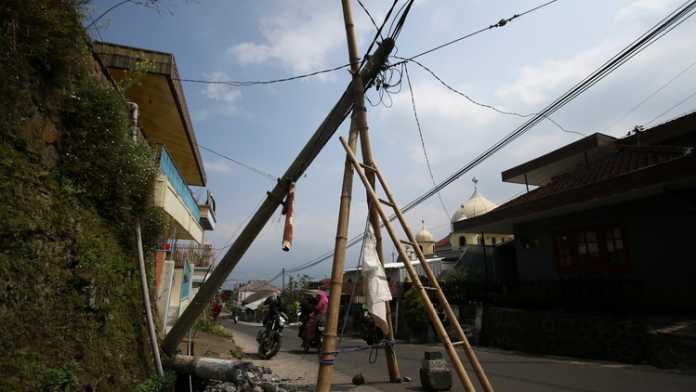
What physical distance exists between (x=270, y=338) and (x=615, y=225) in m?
10.8

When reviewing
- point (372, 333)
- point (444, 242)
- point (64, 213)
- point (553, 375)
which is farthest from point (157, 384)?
point (444, 242)

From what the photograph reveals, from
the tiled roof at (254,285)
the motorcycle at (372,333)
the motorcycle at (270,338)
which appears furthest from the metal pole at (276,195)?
the tiled roof at (254,285)

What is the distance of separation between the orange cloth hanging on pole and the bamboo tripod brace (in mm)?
1135

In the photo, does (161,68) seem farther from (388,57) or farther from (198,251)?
(198,251)

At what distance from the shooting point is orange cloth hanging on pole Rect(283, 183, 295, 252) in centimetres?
568

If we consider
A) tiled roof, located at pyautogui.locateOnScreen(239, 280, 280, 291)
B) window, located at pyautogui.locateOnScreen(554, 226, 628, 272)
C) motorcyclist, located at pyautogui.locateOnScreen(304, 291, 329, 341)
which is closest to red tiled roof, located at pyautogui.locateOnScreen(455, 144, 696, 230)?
window, located at pyautogui.locateOnScreen(554, 226, 628, 272)

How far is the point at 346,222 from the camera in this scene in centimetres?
498

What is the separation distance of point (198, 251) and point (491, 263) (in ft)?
47.1

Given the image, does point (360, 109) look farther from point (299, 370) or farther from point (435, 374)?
point (299, 370)

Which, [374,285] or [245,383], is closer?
[374,285]

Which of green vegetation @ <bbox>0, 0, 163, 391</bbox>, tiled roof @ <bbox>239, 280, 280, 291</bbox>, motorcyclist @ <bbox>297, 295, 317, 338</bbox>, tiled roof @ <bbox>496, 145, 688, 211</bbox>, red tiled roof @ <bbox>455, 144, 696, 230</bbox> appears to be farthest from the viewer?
tiled roof @ <bbox>239, 280, 280, 291</bbox>

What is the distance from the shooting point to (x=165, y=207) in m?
9.74

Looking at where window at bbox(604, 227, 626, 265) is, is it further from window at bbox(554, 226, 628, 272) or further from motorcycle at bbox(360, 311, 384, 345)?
motorcycle at bbox(360, 311, 384, 345)

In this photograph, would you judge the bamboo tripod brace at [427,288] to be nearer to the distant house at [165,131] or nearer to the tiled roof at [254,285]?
the distant house at [165,131]
